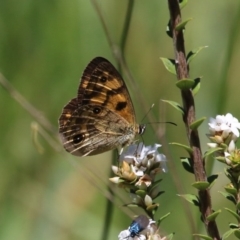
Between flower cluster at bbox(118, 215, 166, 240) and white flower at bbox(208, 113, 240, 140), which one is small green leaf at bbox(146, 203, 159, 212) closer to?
flower cluster at bbox(118, 215, 166, 240)

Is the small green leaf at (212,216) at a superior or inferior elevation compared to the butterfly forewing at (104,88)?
inferior

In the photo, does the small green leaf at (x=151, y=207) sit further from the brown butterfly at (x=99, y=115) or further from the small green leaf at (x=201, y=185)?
the brown butterfly at (x=99, y=115)

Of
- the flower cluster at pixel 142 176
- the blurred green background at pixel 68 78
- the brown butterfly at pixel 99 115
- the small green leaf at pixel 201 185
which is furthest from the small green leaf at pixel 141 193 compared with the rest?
the blurred green background at pixel 68 78

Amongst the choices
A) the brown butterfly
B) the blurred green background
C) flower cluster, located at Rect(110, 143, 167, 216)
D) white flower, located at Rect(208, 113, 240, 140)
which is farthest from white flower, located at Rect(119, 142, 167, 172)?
the blurred green background

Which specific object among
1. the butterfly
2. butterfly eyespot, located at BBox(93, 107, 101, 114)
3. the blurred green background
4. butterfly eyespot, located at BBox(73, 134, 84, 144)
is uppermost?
the butterfly

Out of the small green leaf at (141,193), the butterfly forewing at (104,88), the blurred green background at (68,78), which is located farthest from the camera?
the blurred green background at (68,78)

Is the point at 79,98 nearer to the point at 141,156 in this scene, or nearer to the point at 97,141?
the point at 97,141
